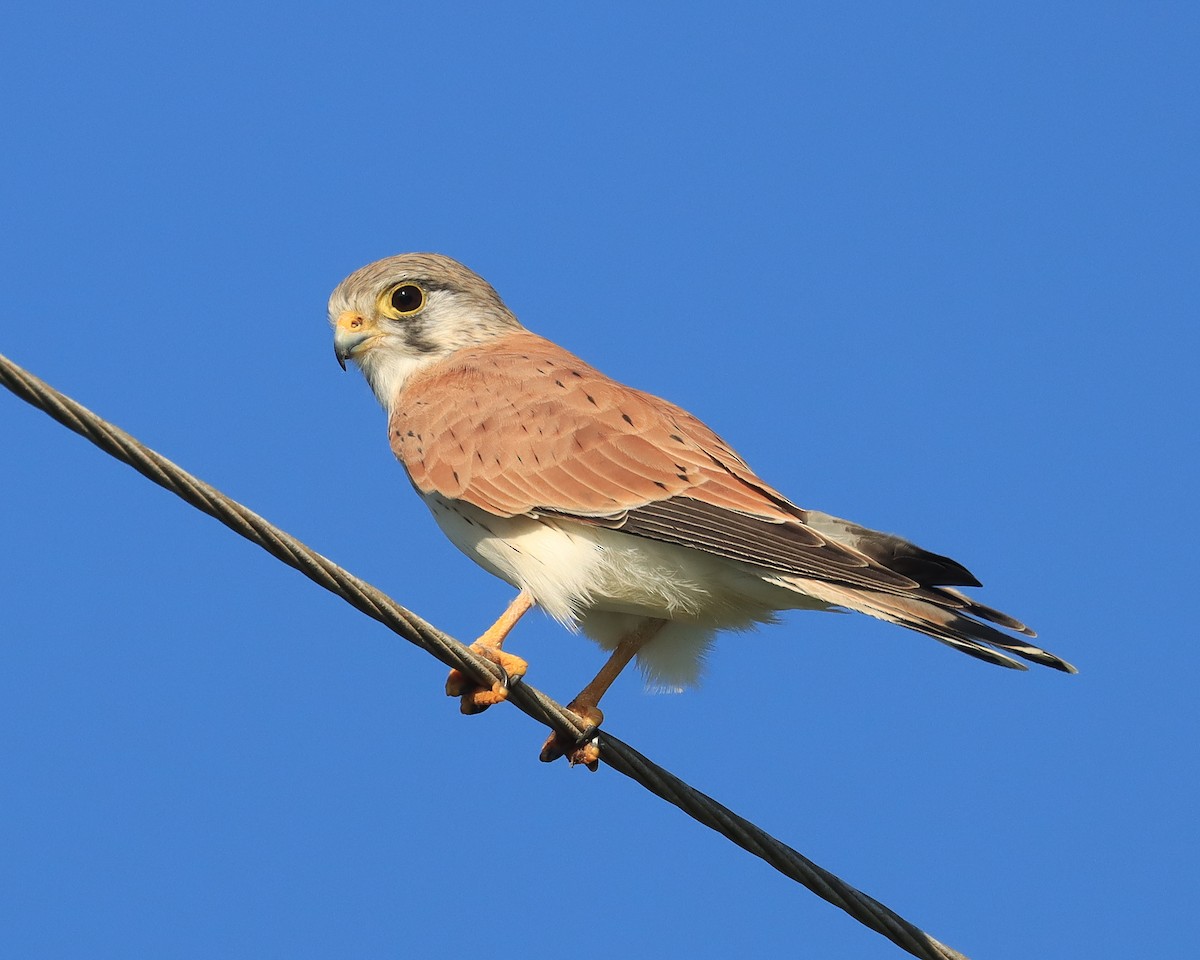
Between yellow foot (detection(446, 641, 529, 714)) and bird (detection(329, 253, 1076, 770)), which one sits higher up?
bird (detection(329, 253, 1076, 770))

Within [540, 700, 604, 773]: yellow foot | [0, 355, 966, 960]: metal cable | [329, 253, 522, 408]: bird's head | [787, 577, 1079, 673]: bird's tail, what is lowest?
A: [0, 355, 966, 960]: metal cable

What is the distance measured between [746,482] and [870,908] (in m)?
1.43

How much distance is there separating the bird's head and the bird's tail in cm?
202

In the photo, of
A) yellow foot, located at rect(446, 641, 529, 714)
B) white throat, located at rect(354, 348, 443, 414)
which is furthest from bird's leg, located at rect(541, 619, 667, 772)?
white throat, located at rect(354, 348, 443, 414)

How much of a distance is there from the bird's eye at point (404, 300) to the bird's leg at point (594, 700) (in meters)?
1.61

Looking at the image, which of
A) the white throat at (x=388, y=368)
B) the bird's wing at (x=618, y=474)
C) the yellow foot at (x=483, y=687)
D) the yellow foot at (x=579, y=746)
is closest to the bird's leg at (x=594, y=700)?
the yellow foot at (x=579, y=746)

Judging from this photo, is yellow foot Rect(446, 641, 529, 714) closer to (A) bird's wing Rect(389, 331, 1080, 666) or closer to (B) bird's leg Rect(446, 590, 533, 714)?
(B) bird's leg Rect(446, 590, 533, 714)

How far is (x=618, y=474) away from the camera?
14.6 feet

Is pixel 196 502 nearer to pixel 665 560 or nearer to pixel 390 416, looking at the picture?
pixel 665 560

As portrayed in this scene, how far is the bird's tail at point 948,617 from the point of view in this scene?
370cm

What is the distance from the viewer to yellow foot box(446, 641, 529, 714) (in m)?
4.01

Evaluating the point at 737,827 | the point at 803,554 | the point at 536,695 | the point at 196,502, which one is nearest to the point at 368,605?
the point at 196,502

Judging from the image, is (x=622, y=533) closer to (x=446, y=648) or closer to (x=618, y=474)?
(x=618, y=474)

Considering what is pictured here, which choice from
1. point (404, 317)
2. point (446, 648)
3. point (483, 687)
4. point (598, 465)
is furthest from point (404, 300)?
point (446, 648)
